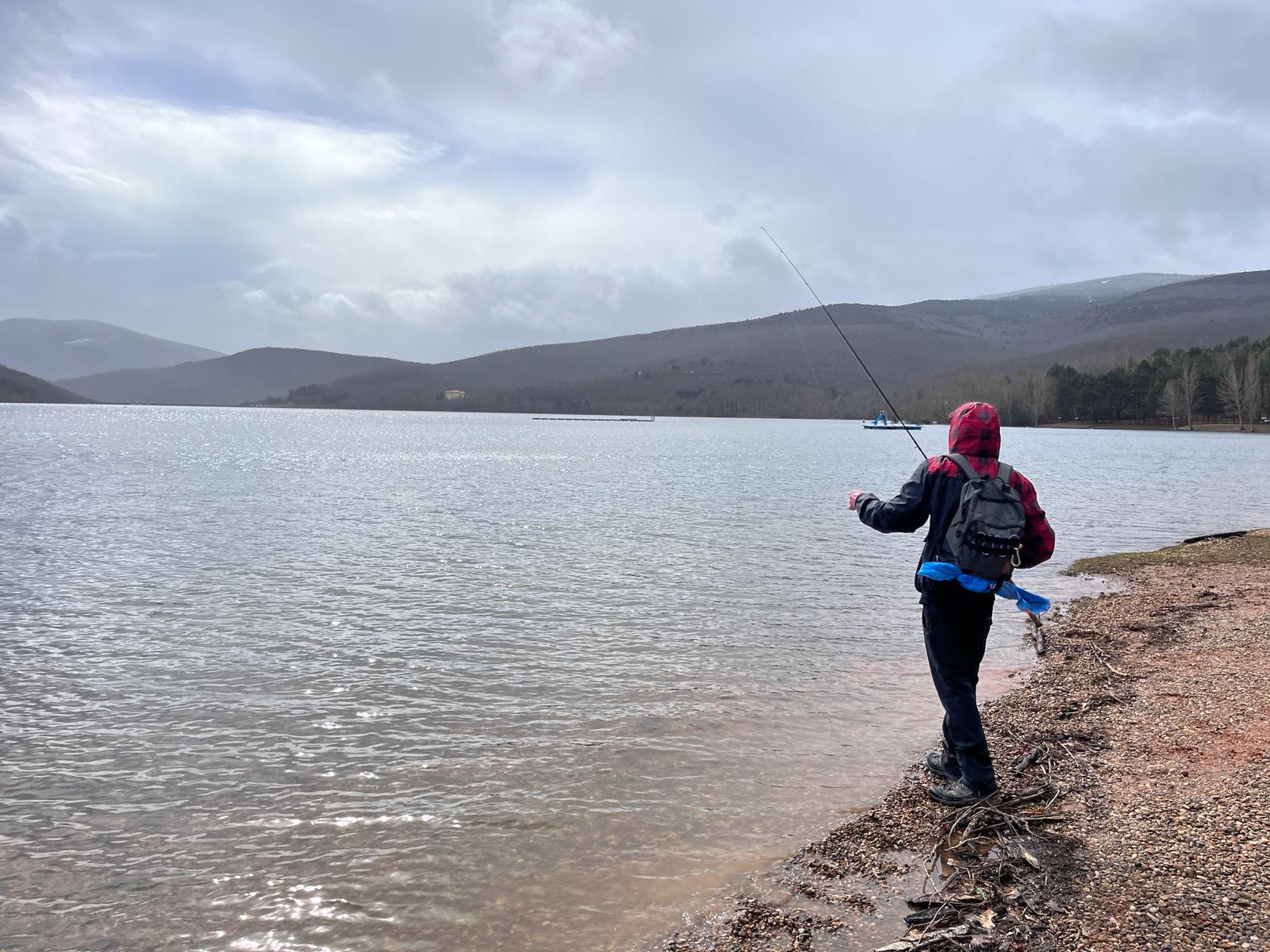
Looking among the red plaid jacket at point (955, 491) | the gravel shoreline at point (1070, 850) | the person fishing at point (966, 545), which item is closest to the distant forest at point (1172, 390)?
the gravel shoreline at point (1070, 850)

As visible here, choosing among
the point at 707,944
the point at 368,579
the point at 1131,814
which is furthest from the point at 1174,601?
the point at 368,579

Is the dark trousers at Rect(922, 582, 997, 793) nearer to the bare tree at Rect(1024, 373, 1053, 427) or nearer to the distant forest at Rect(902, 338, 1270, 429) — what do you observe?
the distant forest at Rect(902, 338, 1270, 429)

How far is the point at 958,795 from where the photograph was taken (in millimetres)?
6977

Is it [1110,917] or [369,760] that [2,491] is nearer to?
[369,760]

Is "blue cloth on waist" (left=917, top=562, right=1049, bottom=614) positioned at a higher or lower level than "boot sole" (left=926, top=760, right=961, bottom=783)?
higher

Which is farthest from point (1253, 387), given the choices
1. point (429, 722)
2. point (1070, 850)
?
point (429, 722)

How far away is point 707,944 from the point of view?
5398 millimetres

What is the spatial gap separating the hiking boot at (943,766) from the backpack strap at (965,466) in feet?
9.23

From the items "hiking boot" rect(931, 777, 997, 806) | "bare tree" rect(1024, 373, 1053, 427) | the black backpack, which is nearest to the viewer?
the black backpack

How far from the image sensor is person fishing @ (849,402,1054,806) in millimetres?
6375

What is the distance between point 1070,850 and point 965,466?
288 centimetres

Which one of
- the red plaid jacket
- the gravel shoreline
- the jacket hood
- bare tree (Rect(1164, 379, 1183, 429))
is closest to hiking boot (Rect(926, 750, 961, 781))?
the gravel shoreline

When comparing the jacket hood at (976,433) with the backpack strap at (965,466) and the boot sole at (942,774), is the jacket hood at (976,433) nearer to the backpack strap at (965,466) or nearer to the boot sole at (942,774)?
the backpack strap at (965,466)

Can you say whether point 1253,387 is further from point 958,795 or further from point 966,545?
point 966,545
